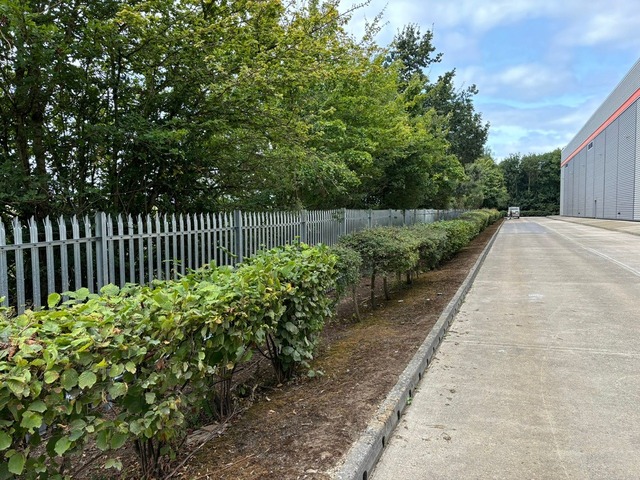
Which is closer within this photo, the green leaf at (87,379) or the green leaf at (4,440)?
the green leaf at (4,440)

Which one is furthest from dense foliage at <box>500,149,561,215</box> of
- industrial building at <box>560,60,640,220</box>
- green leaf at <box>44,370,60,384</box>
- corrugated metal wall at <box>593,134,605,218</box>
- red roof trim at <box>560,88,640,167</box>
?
green leaf at <box>44,370,60,384</box>

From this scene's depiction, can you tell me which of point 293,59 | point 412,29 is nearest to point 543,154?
point 412,29

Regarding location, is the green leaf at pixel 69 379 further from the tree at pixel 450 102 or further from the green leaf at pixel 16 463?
the tree at pixel 450 102

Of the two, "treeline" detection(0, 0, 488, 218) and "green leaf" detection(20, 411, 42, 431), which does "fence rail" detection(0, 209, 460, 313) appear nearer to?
"treeline" detection(0, 0, 488, 218)

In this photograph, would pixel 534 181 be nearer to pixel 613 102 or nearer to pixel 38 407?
pixel 613 102

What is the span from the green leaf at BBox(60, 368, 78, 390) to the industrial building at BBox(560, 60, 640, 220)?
45132mm

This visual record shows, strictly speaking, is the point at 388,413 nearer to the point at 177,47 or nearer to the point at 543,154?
the point at 177,47

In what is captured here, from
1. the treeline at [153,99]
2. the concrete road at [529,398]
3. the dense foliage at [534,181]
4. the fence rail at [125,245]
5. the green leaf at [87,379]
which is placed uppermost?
the dense foliage at [534,181]

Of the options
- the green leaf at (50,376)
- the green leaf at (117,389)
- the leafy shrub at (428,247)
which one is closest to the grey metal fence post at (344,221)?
the leafy shrub at (428,247)

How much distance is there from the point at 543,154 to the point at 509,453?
10238cm

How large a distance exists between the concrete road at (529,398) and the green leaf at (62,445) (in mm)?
1805

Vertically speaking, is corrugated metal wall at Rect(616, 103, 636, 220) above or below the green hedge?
above

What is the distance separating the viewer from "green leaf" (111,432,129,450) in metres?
2.08

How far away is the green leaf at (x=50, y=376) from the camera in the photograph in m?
1.76
